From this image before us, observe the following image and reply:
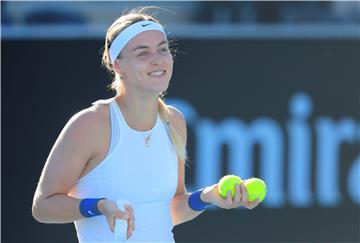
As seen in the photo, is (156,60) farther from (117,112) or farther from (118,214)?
(118,214)

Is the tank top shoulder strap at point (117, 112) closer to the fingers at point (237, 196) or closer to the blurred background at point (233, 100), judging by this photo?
the fingers at point (237, 196)

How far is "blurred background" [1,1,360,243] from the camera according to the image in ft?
20.2

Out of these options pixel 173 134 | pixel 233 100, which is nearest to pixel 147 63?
pixel 173 134

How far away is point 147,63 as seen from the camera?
318 centimetres

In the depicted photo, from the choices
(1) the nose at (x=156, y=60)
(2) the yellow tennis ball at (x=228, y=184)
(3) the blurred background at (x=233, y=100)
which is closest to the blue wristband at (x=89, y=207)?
(2) the yellow tennis ball at (x=228, y=184)

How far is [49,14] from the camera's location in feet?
20.0

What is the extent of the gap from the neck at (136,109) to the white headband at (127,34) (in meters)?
A: 0.18

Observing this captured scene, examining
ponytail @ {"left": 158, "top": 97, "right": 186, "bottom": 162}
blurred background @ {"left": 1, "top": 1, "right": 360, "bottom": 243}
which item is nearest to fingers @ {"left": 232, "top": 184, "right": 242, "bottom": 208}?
ponytail @ {"left": 158, "top": 97, "right": 186, "bottom": 162}

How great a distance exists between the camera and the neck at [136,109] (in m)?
3.23

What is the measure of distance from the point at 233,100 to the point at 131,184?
318 centimetres

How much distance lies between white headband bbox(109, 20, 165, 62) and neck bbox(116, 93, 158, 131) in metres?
0.18

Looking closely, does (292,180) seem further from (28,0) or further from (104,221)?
(104,221)

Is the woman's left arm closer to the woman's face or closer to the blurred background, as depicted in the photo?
the woman's face

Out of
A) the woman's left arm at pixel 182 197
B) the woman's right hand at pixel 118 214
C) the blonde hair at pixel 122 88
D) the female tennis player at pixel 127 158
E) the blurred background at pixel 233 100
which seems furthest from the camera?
the blurred background at pixel 233 100
